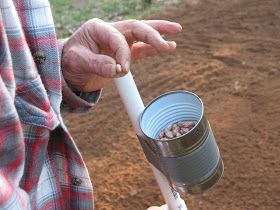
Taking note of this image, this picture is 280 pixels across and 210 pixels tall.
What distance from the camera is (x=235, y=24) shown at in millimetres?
3342

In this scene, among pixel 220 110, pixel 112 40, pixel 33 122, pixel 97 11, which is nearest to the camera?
pixel 33 122

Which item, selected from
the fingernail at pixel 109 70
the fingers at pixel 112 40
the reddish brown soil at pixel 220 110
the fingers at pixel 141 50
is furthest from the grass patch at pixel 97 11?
the fingernail at pixel 109 70

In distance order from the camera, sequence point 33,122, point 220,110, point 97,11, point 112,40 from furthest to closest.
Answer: point 97,11 → point 220,110 → point 112,40 → point 33,122

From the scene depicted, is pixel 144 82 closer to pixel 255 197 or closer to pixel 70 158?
pixel 255 197

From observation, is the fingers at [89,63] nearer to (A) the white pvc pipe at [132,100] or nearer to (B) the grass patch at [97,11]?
(A) the white pvc pipe at [132,100]

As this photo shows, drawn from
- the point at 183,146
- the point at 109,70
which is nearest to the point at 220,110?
the point at 183,146

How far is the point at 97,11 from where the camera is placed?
13.6ft

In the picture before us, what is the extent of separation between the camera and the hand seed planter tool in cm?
115

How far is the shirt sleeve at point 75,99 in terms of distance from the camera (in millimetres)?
1239

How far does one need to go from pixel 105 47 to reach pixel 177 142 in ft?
1.00

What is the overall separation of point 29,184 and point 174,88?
6.24 feet

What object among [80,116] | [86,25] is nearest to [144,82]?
[80,116]

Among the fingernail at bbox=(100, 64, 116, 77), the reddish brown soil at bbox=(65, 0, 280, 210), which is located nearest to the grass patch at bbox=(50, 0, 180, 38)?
the reddish brown soil at bbox=(65, 0, 280, 210)

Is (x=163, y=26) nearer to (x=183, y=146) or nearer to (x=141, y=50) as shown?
(x=141, y=50)
